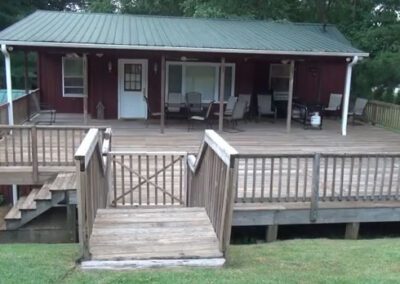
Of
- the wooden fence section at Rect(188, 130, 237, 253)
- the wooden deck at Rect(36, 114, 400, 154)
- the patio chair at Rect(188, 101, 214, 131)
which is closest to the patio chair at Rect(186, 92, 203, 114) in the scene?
the patio chair at Rect(188, 101, 214, 131)

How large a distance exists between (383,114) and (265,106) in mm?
3948

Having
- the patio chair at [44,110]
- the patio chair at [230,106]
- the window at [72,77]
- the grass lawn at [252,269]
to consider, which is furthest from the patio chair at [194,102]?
the grass lawn at [252,269]

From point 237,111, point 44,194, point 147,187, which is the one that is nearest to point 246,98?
point 237,111

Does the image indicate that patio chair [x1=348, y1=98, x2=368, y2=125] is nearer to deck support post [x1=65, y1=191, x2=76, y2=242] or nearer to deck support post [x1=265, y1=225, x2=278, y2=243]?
deck support post [x1=265, y1=225, x2=278, y2=243]

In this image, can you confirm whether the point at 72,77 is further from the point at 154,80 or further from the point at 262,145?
the point at 262,145

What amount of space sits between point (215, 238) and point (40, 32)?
9.31 meters

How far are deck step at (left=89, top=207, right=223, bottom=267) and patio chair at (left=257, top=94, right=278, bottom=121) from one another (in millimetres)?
9920

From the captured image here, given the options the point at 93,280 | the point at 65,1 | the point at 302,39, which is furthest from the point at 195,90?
the point at 65,1

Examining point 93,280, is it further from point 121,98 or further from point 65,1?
point 65,1

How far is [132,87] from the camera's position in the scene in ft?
49.1

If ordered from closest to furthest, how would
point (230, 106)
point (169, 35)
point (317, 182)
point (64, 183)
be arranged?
point (317, 182), point (64, 183), point (169, 35), point (230, 106)

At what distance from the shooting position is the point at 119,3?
85.7 feet

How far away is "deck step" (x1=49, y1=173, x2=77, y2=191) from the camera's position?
708 cm

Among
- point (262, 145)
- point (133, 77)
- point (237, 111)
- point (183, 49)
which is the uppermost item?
point (183, 49)
